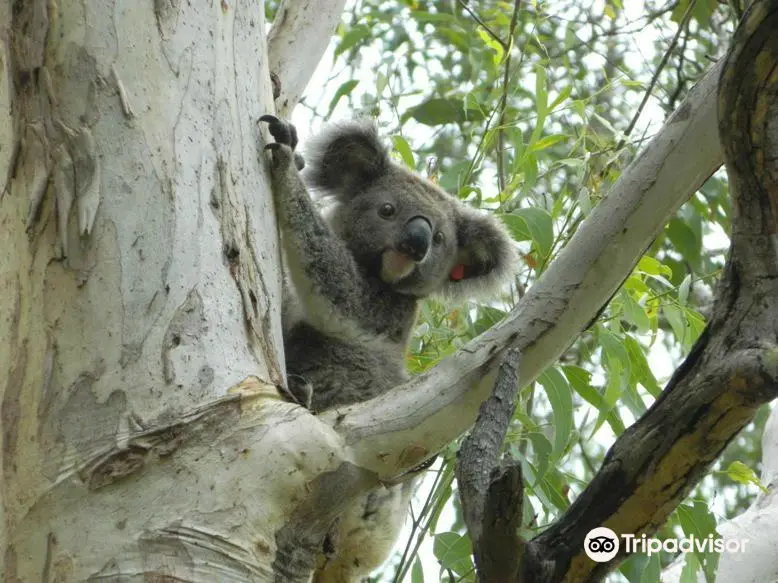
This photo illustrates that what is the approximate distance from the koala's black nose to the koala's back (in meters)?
0.30

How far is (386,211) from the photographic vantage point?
290 centimetres

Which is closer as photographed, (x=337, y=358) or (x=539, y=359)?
(x=539, y=359)

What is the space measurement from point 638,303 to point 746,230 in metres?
1.14

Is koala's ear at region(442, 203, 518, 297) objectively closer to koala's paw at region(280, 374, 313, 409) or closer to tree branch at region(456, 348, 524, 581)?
koala's paw at region(280, 374, 313, 409)

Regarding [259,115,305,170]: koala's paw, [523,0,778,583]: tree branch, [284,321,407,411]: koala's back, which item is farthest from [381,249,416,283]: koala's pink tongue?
[523,0,778,583]: tree branch

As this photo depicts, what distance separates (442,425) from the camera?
159 cm

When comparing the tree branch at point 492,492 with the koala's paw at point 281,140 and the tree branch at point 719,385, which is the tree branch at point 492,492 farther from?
the koala's paw at point 281,140

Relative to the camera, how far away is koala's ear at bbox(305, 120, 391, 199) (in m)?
2.87

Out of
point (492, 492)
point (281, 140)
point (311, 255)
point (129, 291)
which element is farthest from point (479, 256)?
point (492, 492)

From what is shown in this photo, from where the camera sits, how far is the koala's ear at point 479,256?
3.04 m

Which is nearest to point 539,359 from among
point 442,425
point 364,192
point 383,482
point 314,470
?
point 442,425

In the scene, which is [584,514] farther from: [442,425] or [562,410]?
A: [562,410]

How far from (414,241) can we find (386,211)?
172 mm

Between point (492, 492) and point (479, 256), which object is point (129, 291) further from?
point (479, 256)
